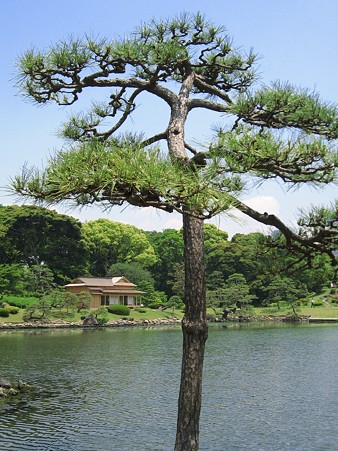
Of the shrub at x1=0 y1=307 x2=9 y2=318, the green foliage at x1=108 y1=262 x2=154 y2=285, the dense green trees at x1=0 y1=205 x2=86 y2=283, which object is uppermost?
the dense green trees at x1=0 y1=205 x2=86 y2=283

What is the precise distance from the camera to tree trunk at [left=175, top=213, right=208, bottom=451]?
4.61m

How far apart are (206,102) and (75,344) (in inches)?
691

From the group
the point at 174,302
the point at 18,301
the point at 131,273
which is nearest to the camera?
the point at 18,301

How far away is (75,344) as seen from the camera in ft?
70.7

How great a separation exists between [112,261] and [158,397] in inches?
1418

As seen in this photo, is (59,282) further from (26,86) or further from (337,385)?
(26,86)

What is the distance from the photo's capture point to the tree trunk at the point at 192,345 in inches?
182

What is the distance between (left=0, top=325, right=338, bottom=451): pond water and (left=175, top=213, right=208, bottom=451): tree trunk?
3176mm

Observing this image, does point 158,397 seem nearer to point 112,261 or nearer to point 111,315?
point 111,315

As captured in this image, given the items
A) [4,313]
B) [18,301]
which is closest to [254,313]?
[18,301]

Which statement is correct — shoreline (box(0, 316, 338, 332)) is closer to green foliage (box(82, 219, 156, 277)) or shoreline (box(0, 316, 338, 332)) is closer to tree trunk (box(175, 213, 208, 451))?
green foliage (box(82, 219, 156, 277))

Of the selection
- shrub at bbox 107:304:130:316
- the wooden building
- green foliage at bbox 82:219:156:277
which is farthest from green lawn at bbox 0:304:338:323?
green foliage at bbox 82:219:156:277

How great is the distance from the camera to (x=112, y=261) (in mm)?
46906

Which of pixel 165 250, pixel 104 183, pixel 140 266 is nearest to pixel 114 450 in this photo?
pixel 104 183
